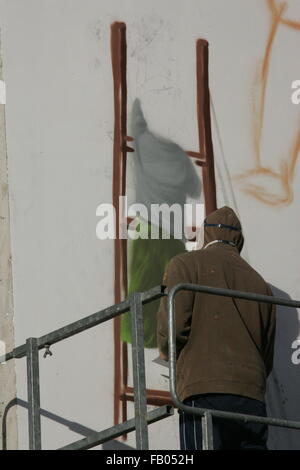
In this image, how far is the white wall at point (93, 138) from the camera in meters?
9.23

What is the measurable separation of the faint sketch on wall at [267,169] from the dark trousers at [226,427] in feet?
6.13

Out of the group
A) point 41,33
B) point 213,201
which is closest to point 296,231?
point 213,201

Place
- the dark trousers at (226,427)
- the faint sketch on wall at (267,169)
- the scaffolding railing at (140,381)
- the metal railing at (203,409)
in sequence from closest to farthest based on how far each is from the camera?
the metal railing at (203,409), the scaffolding railing at (140,381), the dark trousers at (226,427), the faint sketch on wall at (267,169)

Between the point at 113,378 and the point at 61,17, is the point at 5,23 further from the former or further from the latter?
the point at 113,378

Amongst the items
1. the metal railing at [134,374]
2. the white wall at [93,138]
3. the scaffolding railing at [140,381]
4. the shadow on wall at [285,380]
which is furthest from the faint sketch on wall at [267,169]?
the metal railing at [134,374]

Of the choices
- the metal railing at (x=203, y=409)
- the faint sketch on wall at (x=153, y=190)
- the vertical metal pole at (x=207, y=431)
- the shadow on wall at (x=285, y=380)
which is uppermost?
the faint sketch on wall at (x=153, y=190)

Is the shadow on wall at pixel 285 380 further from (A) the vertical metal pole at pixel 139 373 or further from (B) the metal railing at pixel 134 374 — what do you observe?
(A) the vertical metal pole at pixel 139 373

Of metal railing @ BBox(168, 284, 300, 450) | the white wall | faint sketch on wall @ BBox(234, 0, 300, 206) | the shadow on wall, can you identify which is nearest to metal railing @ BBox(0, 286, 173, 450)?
metal railing @ BBox(168, 284, 300, 450)

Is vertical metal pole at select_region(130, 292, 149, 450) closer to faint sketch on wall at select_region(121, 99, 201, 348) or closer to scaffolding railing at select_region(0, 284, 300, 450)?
scaffolding railing at select_region(0, 284, 300, 450)

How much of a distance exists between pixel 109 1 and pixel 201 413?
2.96 meters

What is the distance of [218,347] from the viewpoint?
27.3 ft

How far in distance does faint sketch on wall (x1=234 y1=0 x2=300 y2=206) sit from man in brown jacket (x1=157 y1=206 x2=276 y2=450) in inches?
50.3

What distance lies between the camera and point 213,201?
32.0ft

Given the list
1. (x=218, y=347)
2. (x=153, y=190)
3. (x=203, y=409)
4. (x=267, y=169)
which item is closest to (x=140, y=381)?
(x=203, y=409)
